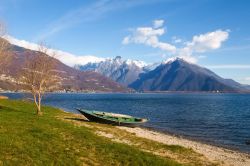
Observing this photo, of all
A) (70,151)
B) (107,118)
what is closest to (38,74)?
(107,118)

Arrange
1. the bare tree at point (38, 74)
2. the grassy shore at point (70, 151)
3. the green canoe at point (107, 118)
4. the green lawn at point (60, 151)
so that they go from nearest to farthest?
1. the green lawn at point (60, 151)
2. the grassy shore at point (70, 151)
3. the bare tree at point (38, 74)
4. the green canoe at point (107, 118)

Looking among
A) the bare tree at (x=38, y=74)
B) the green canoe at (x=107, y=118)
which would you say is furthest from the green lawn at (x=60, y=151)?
the green canoe at (x=107, y=118)

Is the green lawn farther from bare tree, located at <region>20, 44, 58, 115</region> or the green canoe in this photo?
the green canoe

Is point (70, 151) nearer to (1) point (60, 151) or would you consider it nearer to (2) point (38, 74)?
(1) point (60, 151)

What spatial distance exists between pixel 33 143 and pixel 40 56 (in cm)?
2704

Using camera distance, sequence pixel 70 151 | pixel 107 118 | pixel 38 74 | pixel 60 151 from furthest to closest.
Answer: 1. pixel 107 118
2. pixel 38 74
3. pixel 70 151
4. pixel 60 151

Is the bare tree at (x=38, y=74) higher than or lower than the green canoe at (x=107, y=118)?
higher

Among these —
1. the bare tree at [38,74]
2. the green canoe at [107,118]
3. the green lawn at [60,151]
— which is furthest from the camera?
the green canoe at [107,118]

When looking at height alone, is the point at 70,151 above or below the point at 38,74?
below

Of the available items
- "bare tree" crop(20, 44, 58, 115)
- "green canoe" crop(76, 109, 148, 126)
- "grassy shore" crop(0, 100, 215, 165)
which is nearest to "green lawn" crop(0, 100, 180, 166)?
"grassy shore" crop(0, 100, 215, 165)

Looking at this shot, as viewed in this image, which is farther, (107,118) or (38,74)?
(107,118)

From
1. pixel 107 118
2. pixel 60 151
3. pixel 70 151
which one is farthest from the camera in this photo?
pixel 107 118

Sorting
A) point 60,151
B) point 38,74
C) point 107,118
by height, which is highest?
point 38,74

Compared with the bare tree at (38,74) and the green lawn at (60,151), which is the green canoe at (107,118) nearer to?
the bare tree at (38,74)
